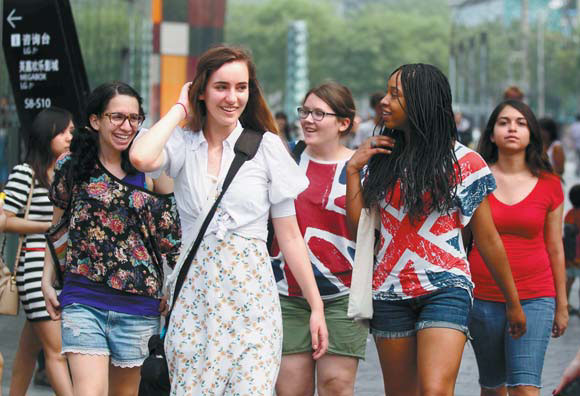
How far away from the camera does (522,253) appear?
6.05m

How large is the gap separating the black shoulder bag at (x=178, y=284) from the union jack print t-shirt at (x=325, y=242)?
3.93ft

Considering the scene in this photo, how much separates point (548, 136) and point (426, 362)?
773 cm

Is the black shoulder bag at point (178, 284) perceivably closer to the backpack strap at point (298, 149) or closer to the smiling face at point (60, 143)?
the backpack strap at point (298, 149)

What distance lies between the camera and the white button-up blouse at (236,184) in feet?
15.2

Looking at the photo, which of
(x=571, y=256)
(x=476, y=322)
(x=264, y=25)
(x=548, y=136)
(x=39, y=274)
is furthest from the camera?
(x=264, y=25)

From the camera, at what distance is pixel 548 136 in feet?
40.4

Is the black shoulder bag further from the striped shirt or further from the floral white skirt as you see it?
the striped shirt

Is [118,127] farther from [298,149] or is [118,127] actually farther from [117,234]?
[298,149]

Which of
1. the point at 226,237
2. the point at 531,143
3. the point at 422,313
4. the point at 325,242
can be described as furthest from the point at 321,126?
the point at 226,237

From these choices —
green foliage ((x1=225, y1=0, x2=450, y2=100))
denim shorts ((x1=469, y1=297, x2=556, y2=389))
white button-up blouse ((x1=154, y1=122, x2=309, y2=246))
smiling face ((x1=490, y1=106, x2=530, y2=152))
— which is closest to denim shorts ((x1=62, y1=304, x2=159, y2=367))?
white button-up blouse ((x1=154, y1=122, x2=309, y2=246))

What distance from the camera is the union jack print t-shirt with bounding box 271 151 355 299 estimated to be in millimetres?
5918

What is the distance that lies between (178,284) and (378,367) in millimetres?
4603

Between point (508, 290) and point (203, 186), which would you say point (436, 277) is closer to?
point (508, 290)

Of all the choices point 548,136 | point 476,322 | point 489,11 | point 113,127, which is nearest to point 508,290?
point 476,322
